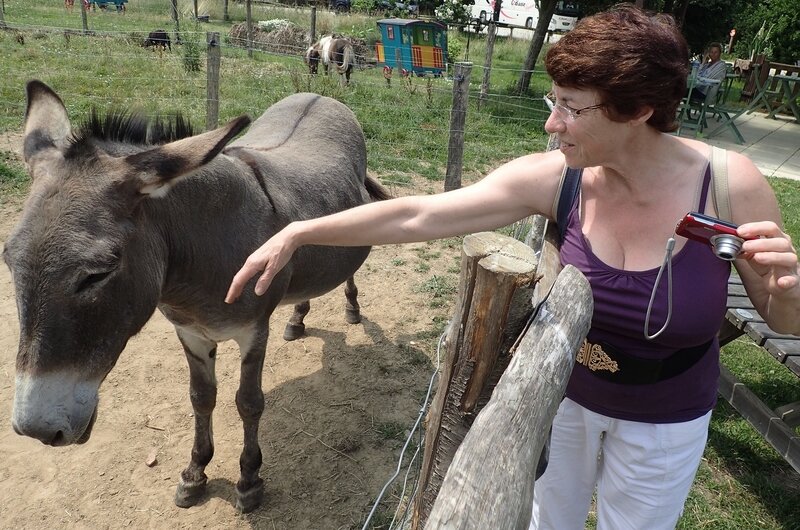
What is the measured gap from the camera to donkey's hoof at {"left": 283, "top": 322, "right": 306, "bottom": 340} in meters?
4.17

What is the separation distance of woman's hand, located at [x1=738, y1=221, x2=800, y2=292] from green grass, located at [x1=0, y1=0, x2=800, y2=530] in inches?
80.9

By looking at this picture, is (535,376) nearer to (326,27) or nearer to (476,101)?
(476,101)

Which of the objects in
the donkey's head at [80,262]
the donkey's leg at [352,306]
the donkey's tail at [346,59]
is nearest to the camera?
the donkey's head at [80,262]

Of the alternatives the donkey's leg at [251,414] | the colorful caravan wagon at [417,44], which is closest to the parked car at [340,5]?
the colorful caravan wagon at [417,44]

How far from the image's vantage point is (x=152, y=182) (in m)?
1.85

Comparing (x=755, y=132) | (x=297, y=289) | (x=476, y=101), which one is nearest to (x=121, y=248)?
(x=297, y=289)

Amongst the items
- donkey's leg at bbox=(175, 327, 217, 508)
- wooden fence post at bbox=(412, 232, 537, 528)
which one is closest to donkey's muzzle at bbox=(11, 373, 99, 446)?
donkey's leg at bbox=(175, 327, 217, 508)

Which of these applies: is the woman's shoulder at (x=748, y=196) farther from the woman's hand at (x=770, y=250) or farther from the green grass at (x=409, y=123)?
the green grass at (x=409, y=123)

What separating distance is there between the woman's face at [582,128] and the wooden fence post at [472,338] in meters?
0.42

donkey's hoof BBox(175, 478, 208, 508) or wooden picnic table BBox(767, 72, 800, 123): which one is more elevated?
wooden picnic table BBox(767, 72, 800, 123)

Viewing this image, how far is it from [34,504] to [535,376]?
273 centimetres

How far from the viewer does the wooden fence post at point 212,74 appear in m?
5.74

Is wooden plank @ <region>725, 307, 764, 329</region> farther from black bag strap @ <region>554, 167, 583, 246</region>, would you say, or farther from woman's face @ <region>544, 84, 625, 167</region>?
woman's face @ <region>544, 84, 625, 167</region>

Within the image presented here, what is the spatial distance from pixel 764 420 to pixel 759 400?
0.16 metres
